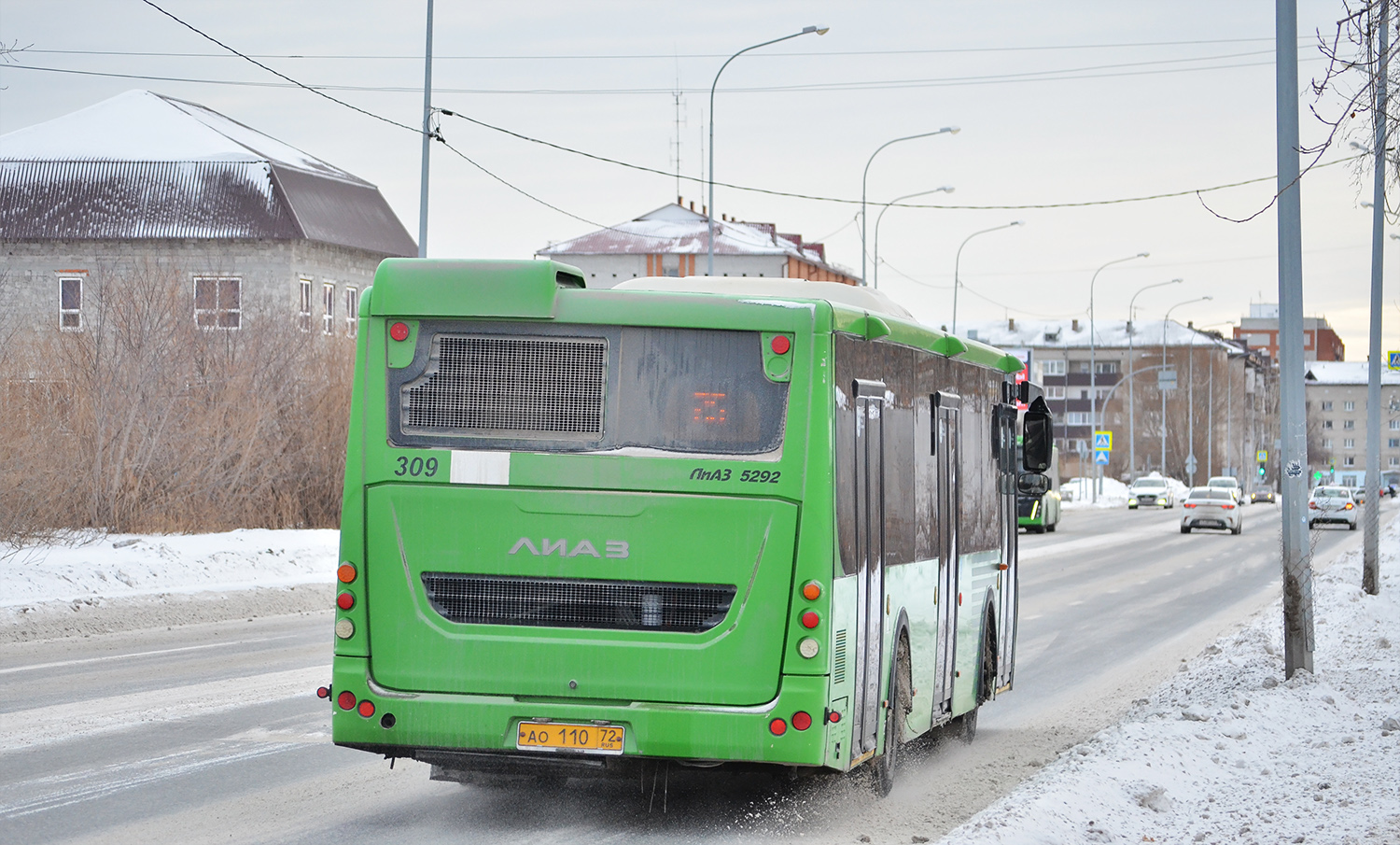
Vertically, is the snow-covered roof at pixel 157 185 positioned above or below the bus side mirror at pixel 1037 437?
above

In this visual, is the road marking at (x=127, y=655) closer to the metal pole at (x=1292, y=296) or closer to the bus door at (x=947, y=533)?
the bus door at (x=947, y=533)

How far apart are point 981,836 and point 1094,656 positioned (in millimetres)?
10769

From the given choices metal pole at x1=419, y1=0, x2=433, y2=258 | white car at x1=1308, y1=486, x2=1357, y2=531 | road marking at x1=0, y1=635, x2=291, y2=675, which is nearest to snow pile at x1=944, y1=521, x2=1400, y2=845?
road marking at x1=0, y1=635, x2=291, y2=675

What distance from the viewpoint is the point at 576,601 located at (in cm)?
757

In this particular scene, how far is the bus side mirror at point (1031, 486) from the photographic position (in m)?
12.3

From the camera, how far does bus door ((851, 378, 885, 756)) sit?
802 cm

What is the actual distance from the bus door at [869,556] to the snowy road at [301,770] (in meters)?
0.60

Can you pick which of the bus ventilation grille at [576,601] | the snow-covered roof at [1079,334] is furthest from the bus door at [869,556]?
the snow-covered roof at [1079,334]

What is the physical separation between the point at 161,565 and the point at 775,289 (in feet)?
48.7

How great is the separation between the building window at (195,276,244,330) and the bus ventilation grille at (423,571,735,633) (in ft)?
74.5

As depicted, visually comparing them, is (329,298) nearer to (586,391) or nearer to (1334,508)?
(1334,508)

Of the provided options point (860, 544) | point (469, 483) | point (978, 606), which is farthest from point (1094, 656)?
point (469, 483)

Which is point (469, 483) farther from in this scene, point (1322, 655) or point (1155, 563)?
point (1155, 563)

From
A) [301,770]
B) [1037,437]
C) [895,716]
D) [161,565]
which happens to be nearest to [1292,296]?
[1037,437]
